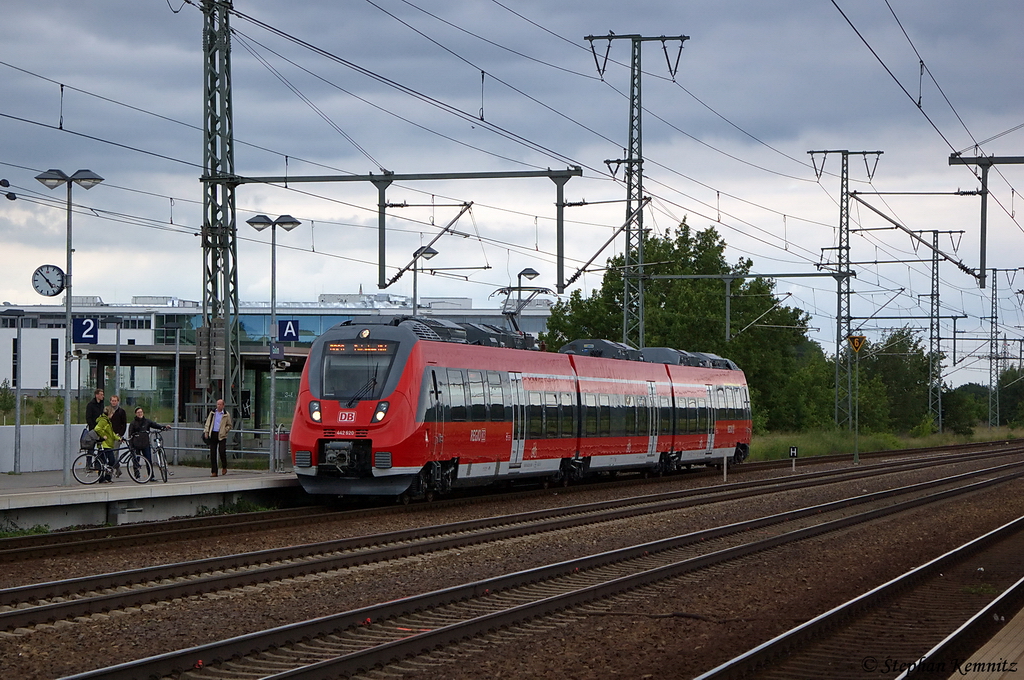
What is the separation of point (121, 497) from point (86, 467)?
10.7 ft

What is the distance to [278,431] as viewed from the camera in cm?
2950

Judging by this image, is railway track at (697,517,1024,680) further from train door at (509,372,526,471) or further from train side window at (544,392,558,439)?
train side window at (544,392,558,439)

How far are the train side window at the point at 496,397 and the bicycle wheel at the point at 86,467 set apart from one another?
25.3 feet

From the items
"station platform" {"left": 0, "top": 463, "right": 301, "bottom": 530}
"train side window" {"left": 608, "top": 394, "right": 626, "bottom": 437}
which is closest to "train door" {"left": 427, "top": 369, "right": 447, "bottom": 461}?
"station platform" {"left": 0, "top": 463, "right": 301, "bottom": 530}

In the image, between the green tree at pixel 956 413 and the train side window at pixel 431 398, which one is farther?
the green tree at pixel 956 413

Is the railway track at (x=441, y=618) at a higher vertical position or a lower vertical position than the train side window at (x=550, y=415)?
lower

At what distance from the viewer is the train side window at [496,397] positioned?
83.0 ft

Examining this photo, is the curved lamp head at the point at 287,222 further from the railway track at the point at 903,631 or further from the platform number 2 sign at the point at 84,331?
the railway track at the point at 903,631

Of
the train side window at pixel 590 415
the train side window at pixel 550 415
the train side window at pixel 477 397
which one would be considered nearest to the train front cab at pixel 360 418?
the train side window at pixel 477 397

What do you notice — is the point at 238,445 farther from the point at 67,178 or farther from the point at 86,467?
the point at 67,178

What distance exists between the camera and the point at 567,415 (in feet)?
95.0

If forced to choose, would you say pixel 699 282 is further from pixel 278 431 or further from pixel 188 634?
pixel 188 634

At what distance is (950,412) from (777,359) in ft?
53.2

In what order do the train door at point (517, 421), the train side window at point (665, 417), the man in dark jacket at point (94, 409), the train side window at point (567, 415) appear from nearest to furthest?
the man in dark jacket at point (94, 409) < the train door at point (517, 421) < the train side window at point (567, 415) < the train side window at point (665, 417)
